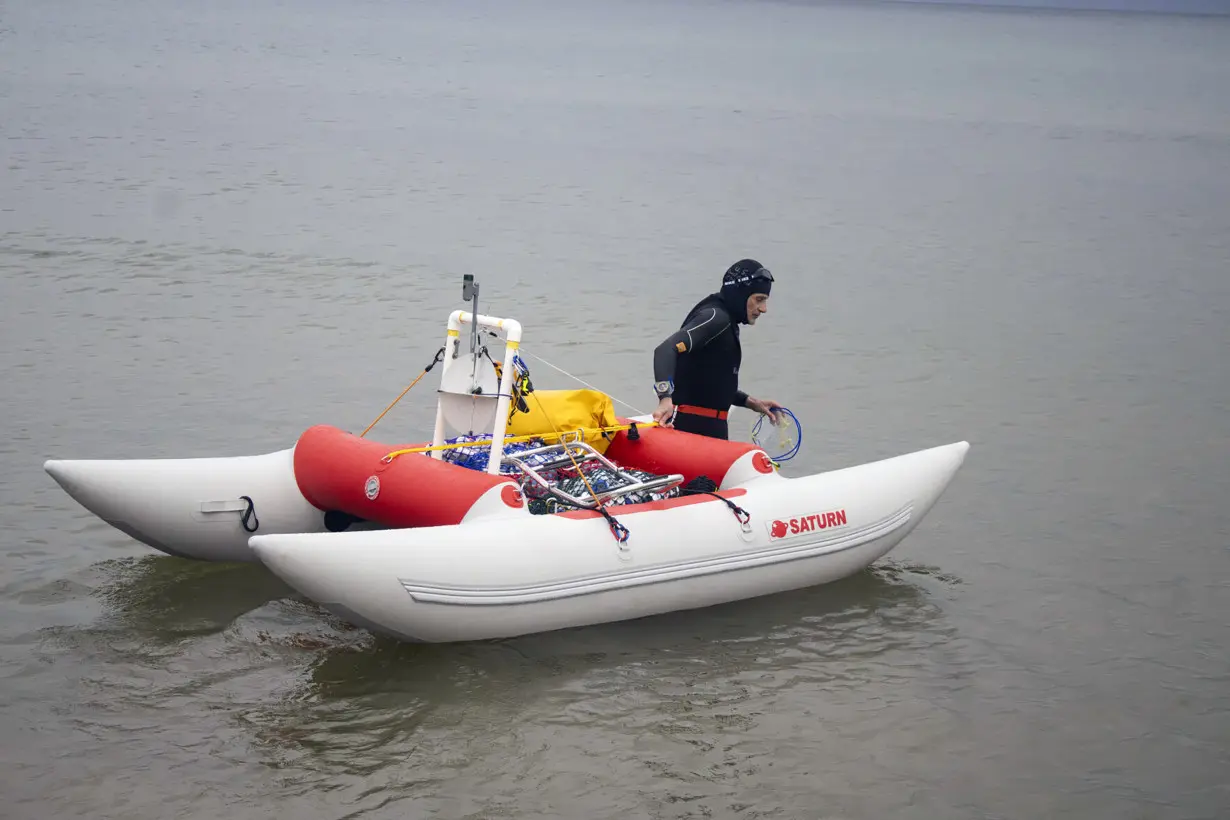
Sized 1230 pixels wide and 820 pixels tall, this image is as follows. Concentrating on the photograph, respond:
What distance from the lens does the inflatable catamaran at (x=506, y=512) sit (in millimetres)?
6211

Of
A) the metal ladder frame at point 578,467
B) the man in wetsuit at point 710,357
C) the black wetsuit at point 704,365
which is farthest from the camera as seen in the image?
the black wetsuit at point 704,365

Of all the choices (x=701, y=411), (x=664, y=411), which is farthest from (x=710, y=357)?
(x=664, y=411)

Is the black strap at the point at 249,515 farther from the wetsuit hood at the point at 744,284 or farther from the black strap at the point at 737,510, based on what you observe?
the wetsuit hood at the point at 744,284

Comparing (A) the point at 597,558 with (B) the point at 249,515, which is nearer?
(A) the point at 597,558

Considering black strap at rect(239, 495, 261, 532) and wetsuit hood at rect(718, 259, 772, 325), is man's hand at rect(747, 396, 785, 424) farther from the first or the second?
black strap at rect(239, 495, 261, 532)

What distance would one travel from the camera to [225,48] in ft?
148

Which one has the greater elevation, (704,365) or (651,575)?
(704,365)

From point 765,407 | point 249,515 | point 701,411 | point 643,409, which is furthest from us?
point 643,409

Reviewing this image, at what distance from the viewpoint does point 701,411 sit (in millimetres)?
7969

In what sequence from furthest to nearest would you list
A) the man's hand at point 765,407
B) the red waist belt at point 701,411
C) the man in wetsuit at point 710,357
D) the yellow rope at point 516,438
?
the man's hand at point 765,407 < the red waist belt at point 701,411 < the man in wetsuit at point 710,357 < the yellow rope at point 516,438

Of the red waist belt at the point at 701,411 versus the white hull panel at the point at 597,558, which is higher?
the red waist belt at the point at 701,411

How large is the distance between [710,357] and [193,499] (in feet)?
9.35

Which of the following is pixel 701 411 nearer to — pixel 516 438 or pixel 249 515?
pixel 516 438

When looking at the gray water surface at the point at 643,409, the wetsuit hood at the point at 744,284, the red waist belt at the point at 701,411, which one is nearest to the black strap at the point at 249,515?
the gray water surface at the point at 643,409
